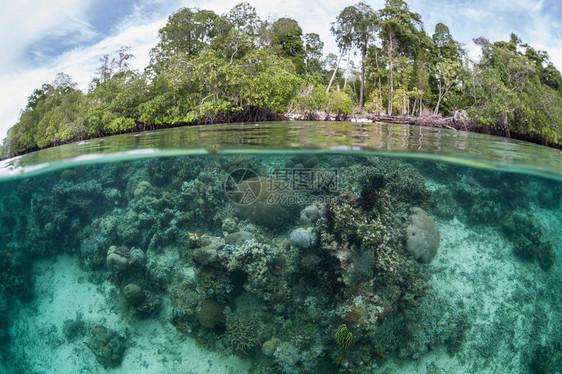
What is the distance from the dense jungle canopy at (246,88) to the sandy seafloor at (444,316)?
692 centimetres

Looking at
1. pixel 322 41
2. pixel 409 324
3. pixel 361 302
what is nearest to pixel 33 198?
pixel 361 302

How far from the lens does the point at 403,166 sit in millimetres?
10078

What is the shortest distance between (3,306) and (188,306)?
646 cm

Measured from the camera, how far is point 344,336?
6.31 meters

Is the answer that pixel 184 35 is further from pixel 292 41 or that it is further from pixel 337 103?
pixel 292 41

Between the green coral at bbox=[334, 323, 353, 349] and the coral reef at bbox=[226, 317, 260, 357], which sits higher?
the green coral at bbox=[334, 323, 353, 349]

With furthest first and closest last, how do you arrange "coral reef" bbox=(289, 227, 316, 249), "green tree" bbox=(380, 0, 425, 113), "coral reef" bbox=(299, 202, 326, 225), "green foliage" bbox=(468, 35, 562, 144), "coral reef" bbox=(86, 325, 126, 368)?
"green tree" bbox=(380, 0, 425, 113) < "green foliage" bbox=(468, 35, 562, 144) < "coral reef" bbox=(299, 202, 326, 225) < "coral reef" bbox=(86, 325, 126, 368) < "coral reef" bbox=(289, 227, 316, 249)

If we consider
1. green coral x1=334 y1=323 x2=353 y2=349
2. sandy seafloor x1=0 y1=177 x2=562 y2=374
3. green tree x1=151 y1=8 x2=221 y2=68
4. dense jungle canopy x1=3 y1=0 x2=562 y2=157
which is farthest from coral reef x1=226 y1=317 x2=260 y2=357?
green tree x1=151 y1=8 x2=221 y2=68

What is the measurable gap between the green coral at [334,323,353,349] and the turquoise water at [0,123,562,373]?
0.03 meters

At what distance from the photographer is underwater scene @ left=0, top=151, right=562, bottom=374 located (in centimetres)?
701

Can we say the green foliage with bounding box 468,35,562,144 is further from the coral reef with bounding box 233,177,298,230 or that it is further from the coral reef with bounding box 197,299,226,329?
the coral reef with bounding box 197,299,226,329

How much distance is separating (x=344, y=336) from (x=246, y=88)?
11.9m

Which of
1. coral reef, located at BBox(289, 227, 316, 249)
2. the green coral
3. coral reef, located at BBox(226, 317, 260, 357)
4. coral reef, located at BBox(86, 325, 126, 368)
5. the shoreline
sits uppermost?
the shoreline

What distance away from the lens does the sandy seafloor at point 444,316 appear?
7.33m
